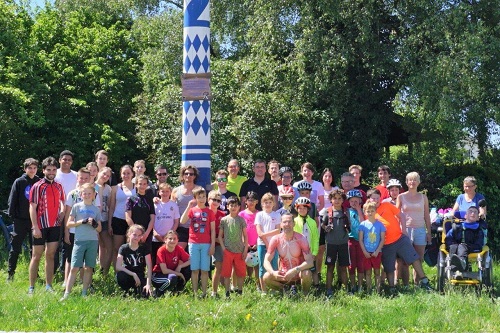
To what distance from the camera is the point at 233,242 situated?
11.4m

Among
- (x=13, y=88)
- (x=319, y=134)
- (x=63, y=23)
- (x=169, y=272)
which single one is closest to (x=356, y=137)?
(x=319, y=134)

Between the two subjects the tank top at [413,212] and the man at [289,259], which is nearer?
the man at [289,259]

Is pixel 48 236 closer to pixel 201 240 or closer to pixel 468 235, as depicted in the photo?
pixel 201 240

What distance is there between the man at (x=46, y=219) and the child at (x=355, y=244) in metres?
4.42

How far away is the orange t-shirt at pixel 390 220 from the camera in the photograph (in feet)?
39.2

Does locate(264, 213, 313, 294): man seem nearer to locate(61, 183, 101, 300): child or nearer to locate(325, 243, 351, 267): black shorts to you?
locate(325, 243, 351, 267): black shorts

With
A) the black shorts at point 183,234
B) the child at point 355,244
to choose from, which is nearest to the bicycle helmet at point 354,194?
the child at point 355,244

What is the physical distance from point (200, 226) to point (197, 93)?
324 cm

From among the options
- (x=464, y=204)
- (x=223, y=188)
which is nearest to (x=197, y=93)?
(x=223, y=188)

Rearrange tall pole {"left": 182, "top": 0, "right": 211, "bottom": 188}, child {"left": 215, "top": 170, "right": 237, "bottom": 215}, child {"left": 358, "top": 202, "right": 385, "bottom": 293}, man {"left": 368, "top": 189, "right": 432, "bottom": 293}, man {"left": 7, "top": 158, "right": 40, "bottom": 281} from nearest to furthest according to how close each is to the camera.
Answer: child {"left": 358, "top": 202, "right": 385, "bottom": 293}, man {"left": 368, "top": 189, "right": 432, "bottom": 293}, man {"left": 7, "top": 158, "right": 40, "bottom": 281}, child {"left": 215, "top": 170, "right": 237, "bottom": 215}, tall pole {"left": 182, "top": 0, "right": 211, "bottom": 188}

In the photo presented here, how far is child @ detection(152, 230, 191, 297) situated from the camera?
1133 centimetres

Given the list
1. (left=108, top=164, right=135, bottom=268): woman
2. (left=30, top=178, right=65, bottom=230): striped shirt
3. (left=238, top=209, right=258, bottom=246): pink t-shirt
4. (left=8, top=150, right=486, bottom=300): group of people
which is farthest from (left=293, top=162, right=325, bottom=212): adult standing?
(left=30, top=178, right=65, bottom=230): striped shirt

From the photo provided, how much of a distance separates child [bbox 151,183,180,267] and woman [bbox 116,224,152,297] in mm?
570

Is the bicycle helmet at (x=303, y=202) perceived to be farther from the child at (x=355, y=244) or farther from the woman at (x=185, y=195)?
the woman at (x=185, y=195)
